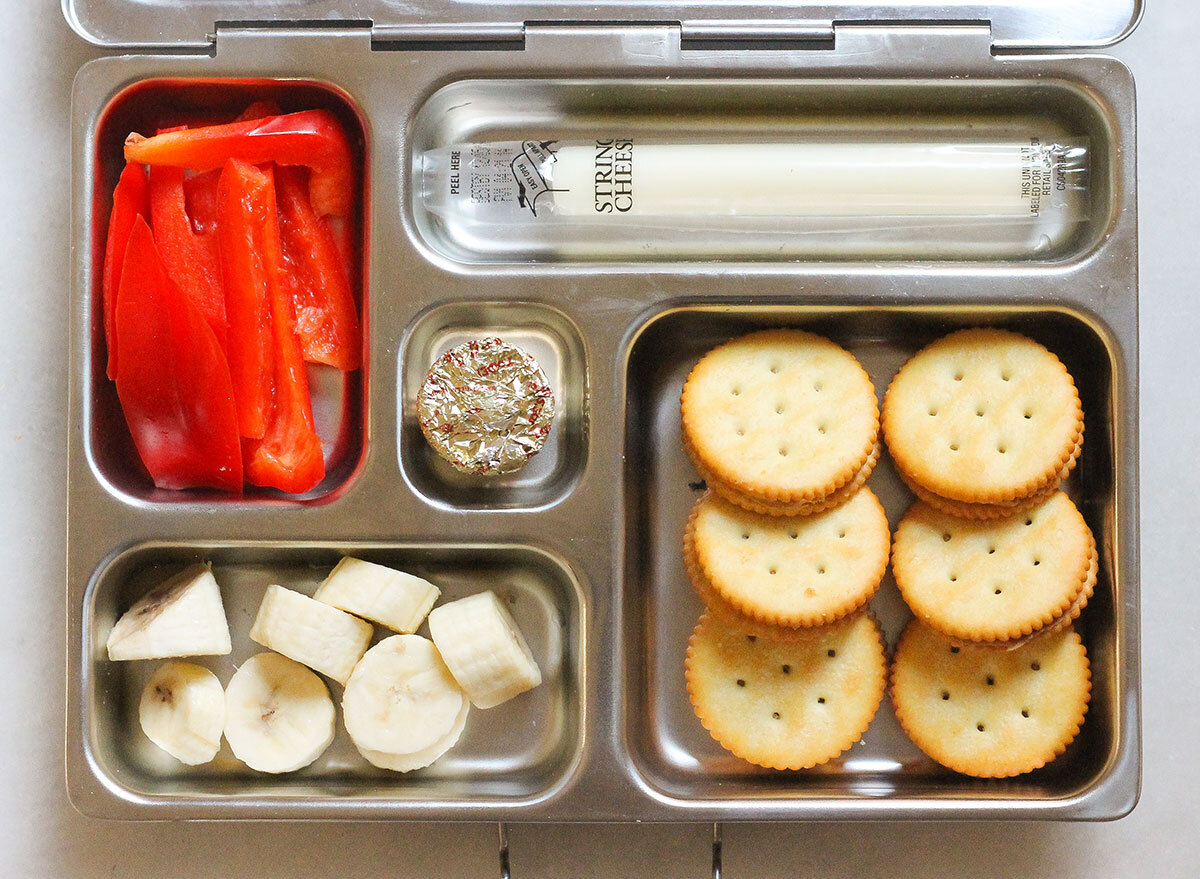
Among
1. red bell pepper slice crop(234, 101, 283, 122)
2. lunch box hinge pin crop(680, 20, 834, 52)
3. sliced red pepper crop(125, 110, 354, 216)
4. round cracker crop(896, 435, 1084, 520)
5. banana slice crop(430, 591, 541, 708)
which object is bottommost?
banana slice crop(430, 591, 541, 708)

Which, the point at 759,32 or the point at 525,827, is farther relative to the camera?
the point at 525,827

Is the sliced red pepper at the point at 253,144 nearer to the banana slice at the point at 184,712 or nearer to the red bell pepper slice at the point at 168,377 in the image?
the red bell pepper slice at the point at 168,377

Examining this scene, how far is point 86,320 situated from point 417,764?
2.02 feet

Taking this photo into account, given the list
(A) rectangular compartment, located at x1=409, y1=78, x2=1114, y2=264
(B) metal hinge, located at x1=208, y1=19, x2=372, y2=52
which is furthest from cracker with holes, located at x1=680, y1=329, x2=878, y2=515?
(B) metal hinge, located at x1=208, y1=19, x2=372, y2=52

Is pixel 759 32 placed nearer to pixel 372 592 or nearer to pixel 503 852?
pixel 372 592

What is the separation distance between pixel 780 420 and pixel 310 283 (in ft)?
1.86

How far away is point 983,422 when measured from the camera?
3.48 feet

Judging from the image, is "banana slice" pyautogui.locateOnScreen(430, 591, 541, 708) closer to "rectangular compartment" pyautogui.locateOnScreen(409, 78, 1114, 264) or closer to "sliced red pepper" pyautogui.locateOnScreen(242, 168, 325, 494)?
"sliced red pepper" pyautogui.locateOnScreen(242, 168, 325, 494)

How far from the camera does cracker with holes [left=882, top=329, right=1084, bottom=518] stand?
40.9 inches

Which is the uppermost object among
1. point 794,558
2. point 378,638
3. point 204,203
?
point 204,203

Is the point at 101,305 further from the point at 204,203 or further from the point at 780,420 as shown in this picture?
the point at 780,420

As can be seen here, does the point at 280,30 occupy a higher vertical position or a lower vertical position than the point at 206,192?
higher

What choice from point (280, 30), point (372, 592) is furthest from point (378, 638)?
point (280, 30)

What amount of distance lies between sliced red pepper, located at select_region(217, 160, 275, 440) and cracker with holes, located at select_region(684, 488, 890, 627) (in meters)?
0.52
